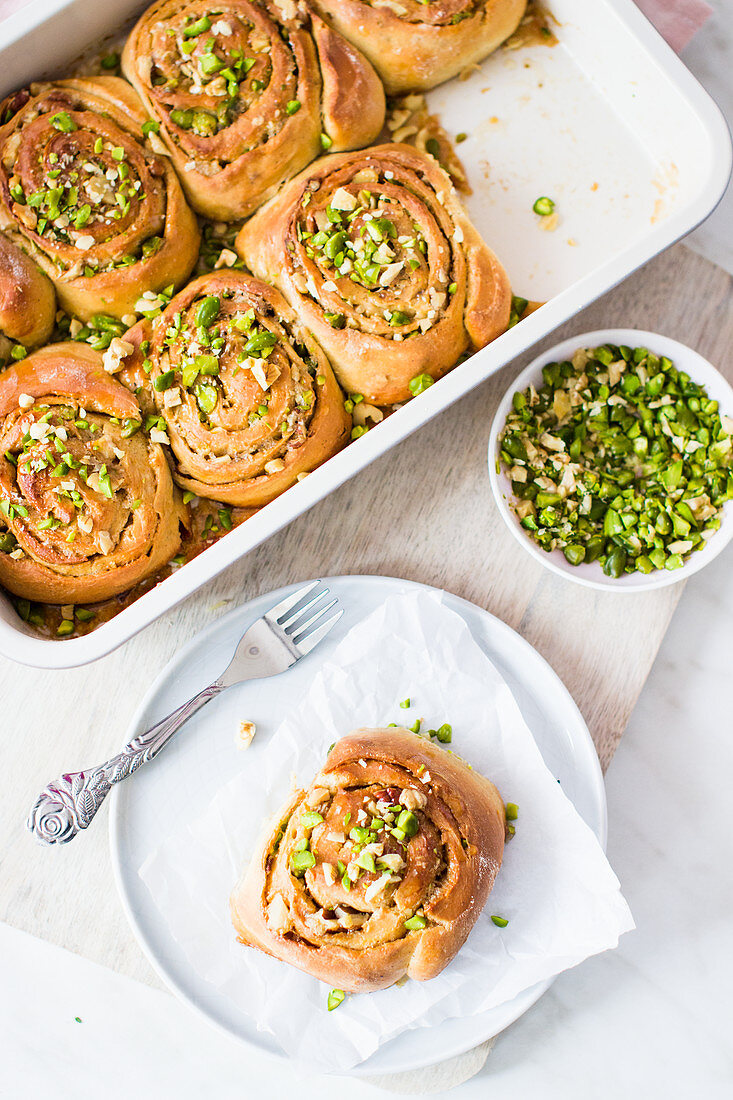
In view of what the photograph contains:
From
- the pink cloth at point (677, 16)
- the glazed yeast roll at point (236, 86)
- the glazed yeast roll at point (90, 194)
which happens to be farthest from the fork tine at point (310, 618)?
the pink cloth at point (677, 16)

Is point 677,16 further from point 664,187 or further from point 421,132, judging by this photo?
point 421,132

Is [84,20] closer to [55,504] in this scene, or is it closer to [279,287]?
[279,287]

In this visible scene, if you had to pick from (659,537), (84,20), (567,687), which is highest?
(84,20)

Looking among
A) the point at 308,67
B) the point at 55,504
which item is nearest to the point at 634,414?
the point at 308,67

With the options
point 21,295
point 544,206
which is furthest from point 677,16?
point 21,295

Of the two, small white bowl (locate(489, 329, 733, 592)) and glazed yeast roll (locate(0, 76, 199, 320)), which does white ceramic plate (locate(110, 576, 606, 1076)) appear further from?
glazed yeast roll (locate(0, 76, 199, 320))

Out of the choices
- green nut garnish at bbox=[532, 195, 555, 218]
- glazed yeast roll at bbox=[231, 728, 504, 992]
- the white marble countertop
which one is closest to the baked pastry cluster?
green nut garnish at bbox=[532, 195, 555, 218]

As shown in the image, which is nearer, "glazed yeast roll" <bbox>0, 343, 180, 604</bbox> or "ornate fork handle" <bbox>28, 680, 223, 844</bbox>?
"glazed yeast roll" <bbox>0, 343, 180, 604</bbox>
